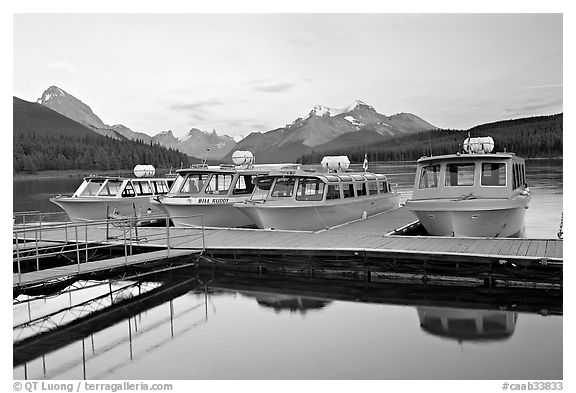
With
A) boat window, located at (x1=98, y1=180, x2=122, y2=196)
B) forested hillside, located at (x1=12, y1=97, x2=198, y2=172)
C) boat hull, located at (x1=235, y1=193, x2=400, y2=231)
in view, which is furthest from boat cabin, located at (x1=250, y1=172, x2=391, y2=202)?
forested hillside, located at (x1=12, y1=97, x2=198, y2=172)

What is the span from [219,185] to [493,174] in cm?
940

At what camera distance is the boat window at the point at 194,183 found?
786 inches

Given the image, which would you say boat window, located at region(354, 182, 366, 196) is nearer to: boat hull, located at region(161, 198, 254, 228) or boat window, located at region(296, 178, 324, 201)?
boat window, located at region(296, 178, 324, 201)

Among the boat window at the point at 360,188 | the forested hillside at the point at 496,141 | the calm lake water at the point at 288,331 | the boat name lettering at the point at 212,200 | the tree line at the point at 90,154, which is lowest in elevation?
the calm lake water at the point at 288,331

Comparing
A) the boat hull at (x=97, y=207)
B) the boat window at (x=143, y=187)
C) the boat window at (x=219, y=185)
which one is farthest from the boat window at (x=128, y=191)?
the boat window at (x=219, y=185)

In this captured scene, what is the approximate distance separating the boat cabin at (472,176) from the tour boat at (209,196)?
7129 mm

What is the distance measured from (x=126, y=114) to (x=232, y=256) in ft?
30.1

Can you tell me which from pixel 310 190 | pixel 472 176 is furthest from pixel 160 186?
pixel 472 176

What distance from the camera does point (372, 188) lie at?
2188 centimetres

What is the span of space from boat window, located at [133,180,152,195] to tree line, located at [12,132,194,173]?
59.9 m

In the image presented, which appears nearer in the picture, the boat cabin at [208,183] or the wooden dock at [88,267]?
the wooden dock at [88,267]

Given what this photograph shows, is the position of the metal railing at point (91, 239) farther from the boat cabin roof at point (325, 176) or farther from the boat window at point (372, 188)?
the boat window at point (372, 188)
